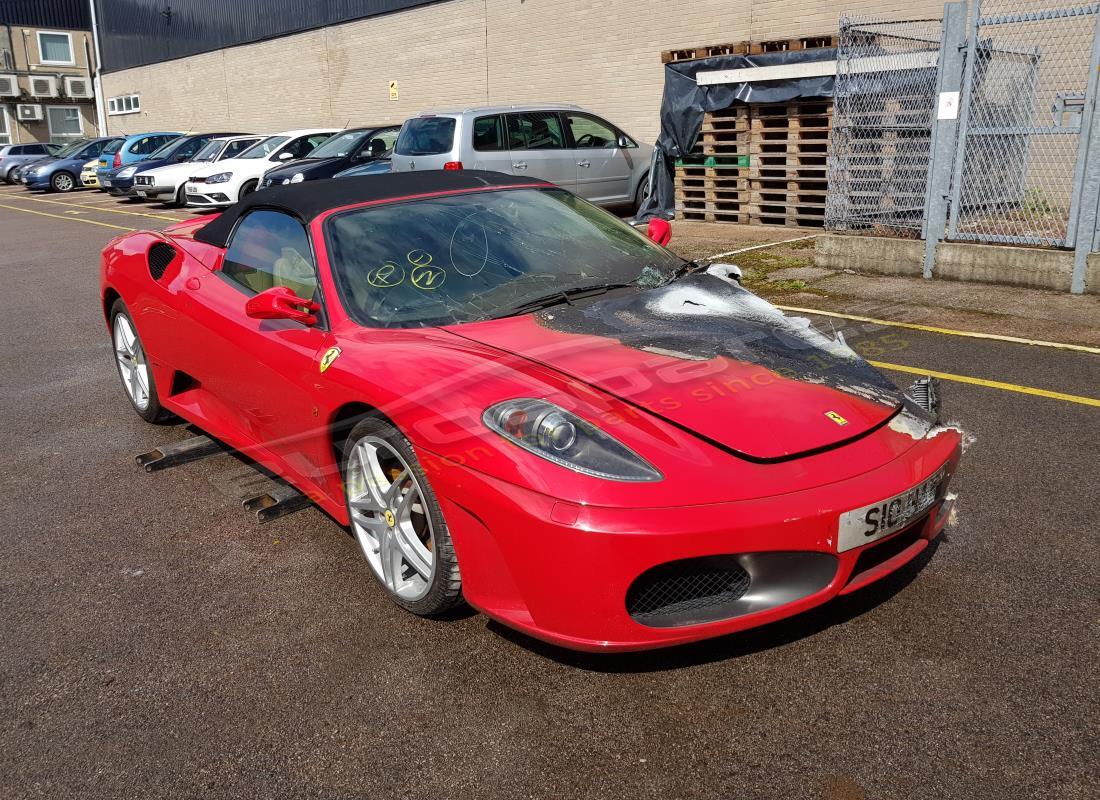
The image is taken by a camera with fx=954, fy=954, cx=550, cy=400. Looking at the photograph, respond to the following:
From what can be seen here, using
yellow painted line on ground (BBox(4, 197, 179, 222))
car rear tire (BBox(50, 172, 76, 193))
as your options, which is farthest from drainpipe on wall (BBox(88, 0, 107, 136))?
yellow painted line on ground (BBox(4, 197, 179, 222))

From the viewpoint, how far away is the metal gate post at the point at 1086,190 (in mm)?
7535

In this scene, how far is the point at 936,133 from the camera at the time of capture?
8469 mm

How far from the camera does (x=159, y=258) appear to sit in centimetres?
479

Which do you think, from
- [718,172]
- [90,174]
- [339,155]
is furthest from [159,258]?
[90,174]

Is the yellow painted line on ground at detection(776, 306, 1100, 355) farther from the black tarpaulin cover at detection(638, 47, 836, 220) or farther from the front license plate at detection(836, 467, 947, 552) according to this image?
the black tarpaulin cover at detection(638, 47, 836, 220)

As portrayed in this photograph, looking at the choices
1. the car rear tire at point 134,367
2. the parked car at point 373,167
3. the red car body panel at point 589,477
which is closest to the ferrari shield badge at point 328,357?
the red car body panel at point 589,477

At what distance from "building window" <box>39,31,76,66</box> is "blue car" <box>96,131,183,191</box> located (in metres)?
26.2

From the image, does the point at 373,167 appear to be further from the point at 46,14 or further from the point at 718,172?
the point at 46,14

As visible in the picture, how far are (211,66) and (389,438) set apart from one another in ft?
112

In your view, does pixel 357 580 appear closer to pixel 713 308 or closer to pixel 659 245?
pixel 713 308

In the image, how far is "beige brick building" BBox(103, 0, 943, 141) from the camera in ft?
51.0

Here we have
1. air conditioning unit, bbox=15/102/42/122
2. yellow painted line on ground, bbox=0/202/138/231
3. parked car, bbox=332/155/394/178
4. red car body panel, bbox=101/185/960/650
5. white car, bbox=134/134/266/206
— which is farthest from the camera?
air conditioning unit, bbox=15/102/42/122

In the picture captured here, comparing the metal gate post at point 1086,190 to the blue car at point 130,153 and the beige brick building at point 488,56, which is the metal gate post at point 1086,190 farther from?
the blue car at point 130,153

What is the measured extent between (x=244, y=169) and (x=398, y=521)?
56.3 ft
